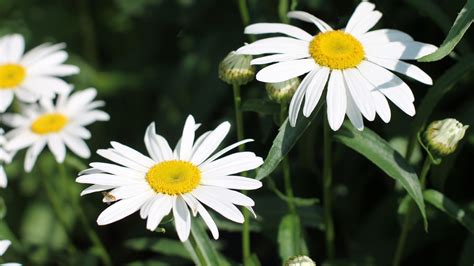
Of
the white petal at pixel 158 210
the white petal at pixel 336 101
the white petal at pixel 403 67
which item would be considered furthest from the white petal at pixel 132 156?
the white petal at pixel 403 67

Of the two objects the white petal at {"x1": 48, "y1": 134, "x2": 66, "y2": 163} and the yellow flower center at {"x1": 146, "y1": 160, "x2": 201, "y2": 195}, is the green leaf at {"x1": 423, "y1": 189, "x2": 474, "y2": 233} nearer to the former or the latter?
the yellow flower center at {"x1": 146, "y1": 160, "x2": 201, "y2": 195}

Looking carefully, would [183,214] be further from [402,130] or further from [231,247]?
[231,247]

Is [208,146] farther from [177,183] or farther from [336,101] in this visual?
[336,101]

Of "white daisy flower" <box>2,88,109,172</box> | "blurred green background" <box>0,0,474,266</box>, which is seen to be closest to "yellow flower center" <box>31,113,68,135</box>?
"white daisy flower" <box>2,88,109,172</box>

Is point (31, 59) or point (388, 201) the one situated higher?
point (31, 59)

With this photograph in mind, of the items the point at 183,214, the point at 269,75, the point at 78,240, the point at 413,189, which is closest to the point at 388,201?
the point at 413,189
